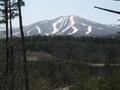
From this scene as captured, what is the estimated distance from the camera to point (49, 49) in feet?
431

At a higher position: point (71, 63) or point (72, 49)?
point (71, 63)

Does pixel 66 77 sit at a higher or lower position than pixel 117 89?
lower

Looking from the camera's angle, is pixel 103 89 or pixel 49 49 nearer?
pixel 103 89

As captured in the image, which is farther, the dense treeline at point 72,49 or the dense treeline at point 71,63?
the dense treeline at point 72,49

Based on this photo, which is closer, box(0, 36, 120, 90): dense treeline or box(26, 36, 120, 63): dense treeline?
box(0, 36, 120, 90): dense treeline

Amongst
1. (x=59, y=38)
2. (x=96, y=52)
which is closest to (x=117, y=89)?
(x=96, y=52)

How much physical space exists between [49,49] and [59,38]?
36723mm

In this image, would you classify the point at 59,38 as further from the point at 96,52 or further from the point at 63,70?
the point at 63,70

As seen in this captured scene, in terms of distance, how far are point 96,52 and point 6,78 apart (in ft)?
442

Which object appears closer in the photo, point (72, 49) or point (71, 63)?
point (71, 63)

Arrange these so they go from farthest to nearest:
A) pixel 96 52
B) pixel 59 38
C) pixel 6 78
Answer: pixel 59 38 → pixel 96 52 → pixel 6 78

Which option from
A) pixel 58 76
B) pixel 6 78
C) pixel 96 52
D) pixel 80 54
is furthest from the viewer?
pixel 96 52

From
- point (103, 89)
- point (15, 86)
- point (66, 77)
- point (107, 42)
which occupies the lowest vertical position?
point (107, 42)

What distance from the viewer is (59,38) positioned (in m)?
168
